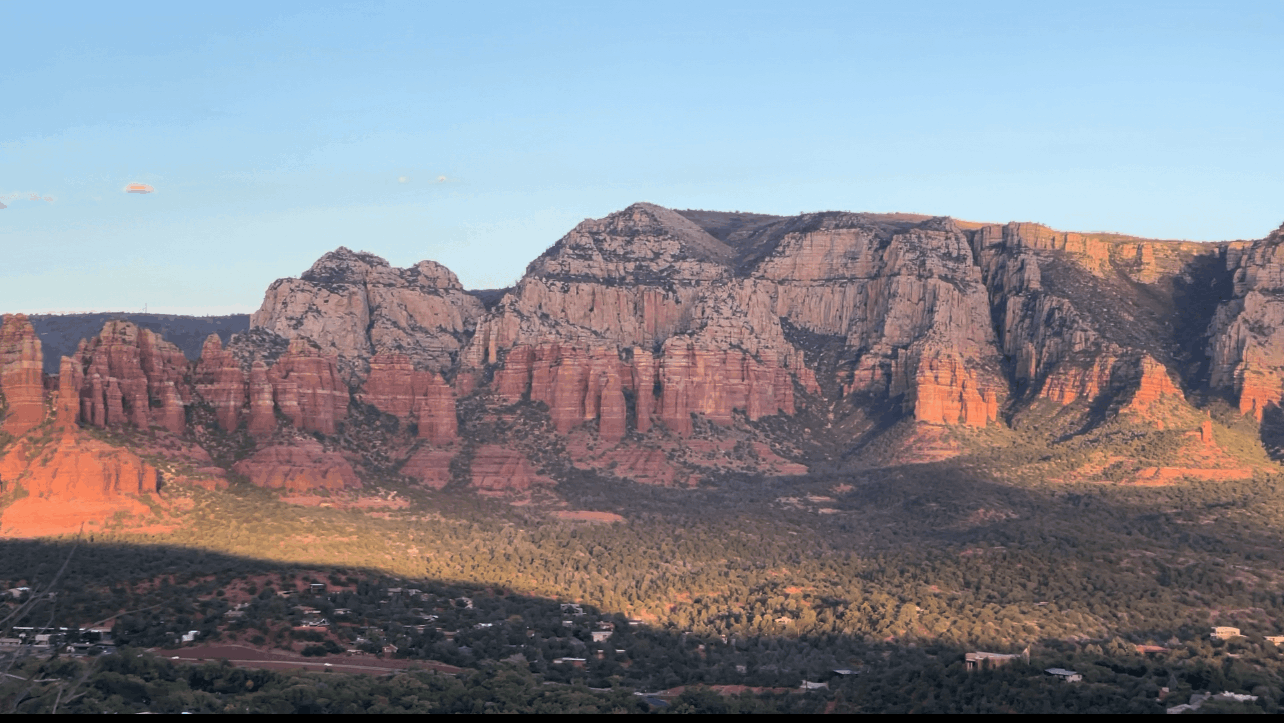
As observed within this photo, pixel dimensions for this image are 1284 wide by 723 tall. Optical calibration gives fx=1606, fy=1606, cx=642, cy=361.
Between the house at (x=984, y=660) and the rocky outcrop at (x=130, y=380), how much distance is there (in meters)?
74.2

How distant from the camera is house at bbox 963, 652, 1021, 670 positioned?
84.9 meters

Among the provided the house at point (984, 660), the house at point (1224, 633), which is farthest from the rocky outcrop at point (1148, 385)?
the house at point (984, 660)

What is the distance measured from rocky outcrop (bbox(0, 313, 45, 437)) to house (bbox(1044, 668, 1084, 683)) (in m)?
81.1

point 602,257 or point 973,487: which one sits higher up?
point 602,257

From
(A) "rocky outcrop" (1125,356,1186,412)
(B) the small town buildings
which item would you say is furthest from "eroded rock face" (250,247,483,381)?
(A) "rocky outcrop" (1125,356,1186,412)

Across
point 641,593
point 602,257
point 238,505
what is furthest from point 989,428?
point 238,505

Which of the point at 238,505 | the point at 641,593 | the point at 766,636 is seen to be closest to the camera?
the point at 766,636

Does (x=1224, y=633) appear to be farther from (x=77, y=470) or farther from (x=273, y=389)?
(x=273, y=389)

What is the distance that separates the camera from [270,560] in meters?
113

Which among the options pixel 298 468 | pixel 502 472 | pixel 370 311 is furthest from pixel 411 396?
pixel 298 468

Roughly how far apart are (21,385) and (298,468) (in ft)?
77.6

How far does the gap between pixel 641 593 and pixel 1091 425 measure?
2611 inches

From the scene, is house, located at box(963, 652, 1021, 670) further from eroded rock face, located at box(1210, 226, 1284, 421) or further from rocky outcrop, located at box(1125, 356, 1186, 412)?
eroded rock face, located at box(1210, 226, 1284, 421)

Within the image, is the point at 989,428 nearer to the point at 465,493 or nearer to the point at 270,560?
the point at 465,493
